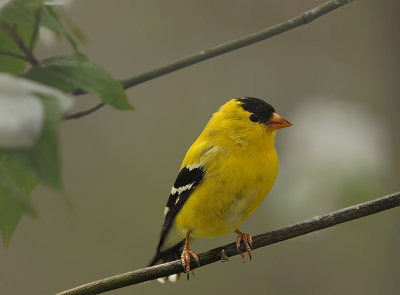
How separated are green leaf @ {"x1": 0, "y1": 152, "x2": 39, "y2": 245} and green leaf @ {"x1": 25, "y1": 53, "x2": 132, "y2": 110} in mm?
76

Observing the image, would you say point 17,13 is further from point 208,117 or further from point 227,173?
point 208,117

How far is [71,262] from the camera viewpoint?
3.49ft

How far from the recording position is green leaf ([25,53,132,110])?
Result: 35 cm

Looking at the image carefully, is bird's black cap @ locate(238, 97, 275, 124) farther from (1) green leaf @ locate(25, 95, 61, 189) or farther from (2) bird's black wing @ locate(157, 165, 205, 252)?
A: (1) green leaf @ locate(25, 95, 61, 189)

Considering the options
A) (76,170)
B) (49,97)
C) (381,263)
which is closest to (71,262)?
(76,170)

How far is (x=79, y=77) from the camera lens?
1.17 ft

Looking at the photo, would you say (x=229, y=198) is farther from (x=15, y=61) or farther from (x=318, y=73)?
(x=318, y=73)

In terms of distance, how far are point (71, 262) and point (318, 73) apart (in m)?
0.79

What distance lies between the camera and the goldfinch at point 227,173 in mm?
602

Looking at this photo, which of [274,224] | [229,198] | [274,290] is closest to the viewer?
[229,198]

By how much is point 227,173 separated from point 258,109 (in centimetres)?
10

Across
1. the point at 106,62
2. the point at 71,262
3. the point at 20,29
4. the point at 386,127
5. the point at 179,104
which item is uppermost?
the point at 20,29

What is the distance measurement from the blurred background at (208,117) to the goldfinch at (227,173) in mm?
349

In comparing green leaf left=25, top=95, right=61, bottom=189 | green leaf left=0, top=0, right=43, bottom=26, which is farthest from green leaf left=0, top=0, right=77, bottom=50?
green leaf left=25, top=95, right=61, bottom=189
